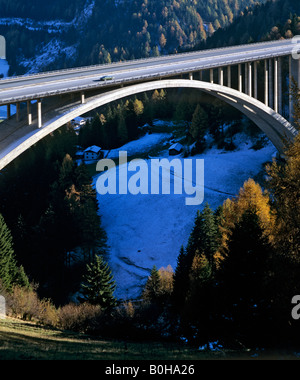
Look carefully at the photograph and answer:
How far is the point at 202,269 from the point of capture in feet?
105

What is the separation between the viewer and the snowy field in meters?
47.0

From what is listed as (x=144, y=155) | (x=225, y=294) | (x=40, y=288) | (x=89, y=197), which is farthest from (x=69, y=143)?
(x=225, y=294)

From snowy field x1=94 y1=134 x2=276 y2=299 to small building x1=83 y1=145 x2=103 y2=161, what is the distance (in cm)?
1426

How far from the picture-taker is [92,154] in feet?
263

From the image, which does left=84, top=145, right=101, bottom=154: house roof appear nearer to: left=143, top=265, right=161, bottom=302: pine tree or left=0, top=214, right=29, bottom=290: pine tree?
left=0, top=214, right=29, bottom=290: pine tree

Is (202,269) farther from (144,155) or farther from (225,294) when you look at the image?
(144,155)

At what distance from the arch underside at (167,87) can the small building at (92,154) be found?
3435 centimetres

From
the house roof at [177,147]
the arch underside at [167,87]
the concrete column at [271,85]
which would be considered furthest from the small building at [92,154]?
the concrete column at [271,85]

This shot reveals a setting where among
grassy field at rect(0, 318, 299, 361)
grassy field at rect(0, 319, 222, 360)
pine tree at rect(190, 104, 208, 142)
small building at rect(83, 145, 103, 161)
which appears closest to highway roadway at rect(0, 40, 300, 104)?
grassy field at rect(0, 319, 222, 360)

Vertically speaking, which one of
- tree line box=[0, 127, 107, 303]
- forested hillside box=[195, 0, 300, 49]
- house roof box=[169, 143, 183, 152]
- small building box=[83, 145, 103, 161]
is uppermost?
forested hillside box=[195, 0, 300, 49]

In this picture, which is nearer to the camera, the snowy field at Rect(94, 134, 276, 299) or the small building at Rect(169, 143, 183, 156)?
the snowy field at Rect(94, 134, 276, 299)
